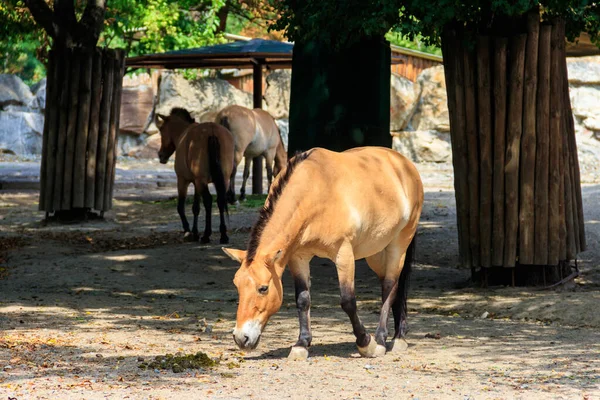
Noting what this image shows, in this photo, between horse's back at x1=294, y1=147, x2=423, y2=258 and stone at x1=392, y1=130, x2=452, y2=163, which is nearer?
horse's back at x1=294, y1=147, x2=423, y2=258

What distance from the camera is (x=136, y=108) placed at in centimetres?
3181

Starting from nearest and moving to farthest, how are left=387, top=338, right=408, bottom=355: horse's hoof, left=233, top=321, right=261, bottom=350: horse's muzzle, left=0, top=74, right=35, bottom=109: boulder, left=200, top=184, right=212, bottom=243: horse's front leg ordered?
left=233, top=321, right=261, bottom=350: horse's muzzle
left=387, top=338, right=408, bottom=355: horse's hoof
left=200, top=184, right=212, bottom=243: horse's front leg
left=0, top=74, right=35, bottom=109: boulder

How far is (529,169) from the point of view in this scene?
909 cm

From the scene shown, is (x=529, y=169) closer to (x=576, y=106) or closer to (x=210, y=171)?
(x=210, y=171)

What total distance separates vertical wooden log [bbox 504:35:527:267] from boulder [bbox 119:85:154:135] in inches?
935

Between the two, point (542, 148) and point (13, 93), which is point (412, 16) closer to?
point (542, 148)

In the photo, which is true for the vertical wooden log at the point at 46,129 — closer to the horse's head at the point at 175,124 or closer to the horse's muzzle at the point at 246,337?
the horse's head at the point at 175,124

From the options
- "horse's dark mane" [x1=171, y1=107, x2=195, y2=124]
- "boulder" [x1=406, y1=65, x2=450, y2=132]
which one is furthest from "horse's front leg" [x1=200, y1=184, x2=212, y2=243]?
"boulder" [x1=406, y1=65, x2=450, y2=132]

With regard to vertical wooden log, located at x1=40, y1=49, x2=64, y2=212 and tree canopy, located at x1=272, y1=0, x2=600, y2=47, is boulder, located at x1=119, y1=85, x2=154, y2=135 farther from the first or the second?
tree canopy, located at x1=272, y1=0, x2=600, y2=47

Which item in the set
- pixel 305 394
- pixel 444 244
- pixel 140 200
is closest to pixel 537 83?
pixel 444 244

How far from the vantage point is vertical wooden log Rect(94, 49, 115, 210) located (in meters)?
14.7

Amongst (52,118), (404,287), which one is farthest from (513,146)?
(52,118)

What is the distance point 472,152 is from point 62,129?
24.0 ft

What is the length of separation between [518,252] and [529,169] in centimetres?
78
